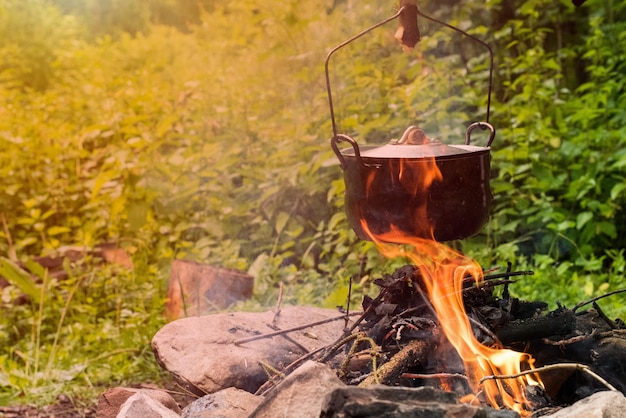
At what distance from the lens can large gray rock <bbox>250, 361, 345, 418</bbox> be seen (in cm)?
199

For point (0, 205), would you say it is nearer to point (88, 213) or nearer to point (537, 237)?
point (88, 213)

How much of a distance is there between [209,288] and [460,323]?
243 centimetres

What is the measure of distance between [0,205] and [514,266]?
15.9 feet

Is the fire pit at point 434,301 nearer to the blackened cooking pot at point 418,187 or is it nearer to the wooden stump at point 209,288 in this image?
the blackened cooking pot at point 418,187

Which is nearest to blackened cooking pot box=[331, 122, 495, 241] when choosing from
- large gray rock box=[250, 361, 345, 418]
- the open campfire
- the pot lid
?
the pot lid

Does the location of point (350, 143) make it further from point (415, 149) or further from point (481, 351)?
point (481, 351)

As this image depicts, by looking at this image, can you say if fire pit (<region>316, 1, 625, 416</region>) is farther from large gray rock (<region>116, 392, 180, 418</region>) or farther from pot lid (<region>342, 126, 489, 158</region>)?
large gray rock (<region>116, 392, 180, 418</region>)

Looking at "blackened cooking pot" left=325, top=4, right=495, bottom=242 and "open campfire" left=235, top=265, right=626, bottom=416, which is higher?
"blackened cooking pot" left=325, top=4, right=495, bottom=242

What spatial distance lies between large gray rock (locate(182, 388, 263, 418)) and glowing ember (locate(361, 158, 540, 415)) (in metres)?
0.78

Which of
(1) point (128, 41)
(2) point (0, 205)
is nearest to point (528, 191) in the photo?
(2) point (0, 205)

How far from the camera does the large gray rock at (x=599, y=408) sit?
1825 millimetres

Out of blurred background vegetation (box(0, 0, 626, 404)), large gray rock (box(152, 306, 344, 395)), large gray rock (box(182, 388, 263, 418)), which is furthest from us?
blurred background vegetation (box(0, 0, 626, 404))

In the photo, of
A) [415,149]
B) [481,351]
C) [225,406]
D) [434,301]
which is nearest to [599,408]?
[481,351]

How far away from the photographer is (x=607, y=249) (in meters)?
4.97
